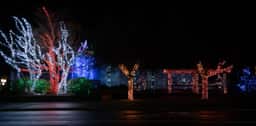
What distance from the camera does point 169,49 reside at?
54688mm

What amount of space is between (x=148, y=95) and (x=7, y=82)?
13.2 metres

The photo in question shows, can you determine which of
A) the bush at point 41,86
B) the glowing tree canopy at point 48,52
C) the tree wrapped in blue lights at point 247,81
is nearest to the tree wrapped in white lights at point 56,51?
the glowing tree canopy at point 48,52

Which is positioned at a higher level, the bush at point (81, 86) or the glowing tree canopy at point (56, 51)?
the glowing tree canopy at point (56, 51)

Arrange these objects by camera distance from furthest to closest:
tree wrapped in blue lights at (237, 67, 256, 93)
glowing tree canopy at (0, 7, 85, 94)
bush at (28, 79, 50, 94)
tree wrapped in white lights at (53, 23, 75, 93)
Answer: tree wrapped in blue lights at (237, 67, 256, 93)
bush at (28, 79, 50, 94)
glowing tree canopy at (0, 7, 85, 94)
tree wrapped in white lights at (53, 23, 75, 93)

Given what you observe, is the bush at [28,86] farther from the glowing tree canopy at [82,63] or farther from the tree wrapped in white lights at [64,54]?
the glowing tree canopy at [82,63]

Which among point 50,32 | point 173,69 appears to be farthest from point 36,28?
point 173,69

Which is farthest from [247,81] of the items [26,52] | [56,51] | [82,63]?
[26,52]

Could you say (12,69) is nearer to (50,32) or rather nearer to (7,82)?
(7,82)

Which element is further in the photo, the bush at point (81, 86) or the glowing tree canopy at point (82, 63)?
the glowing tree canopy at point (82, 63)

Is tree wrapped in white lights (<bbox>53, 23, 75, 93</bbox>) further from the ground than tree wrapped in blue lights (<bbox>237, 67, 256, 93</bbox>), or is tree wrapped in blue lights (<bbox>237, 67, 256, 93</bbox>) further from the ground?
tree wrapped in white lights (<bbox>53, 23, 75, 93</bbox>)

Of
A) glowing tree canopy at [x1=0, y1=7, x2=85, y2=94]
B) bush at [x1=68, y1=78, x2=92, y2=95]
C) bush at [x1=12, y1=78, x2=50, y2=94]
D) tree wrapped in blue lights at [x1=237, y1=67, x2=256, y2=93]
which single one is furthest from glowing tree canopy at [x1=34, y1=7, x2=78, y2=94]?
tree wrapped in blue lights at [x1=237, y1=67, x2=256, y2=93]

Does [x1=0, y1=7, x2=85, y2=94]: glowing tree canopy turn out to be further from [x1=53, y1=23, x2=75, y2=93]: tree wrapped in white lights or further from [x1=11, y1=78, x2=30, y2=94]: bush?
[x1=11, y1=78, x2=30, y2=94]: bush

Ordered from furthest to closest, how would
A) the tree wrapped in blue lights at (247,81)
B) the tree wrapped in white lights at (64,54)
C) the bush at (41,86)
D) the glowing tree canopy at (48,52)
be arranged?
the tree wrapped in blue lights at (247,81)
the bush at (41,86)
the glowing tree canopy at (48,52)
the tree wrapped in white lights at (64,54)

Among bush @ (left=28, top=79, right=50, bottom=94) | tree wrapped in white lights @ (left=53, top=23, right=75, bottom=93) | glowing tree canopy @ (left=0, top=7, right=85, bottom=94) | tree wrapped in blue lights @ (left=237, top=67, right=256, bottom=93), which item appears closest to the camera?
tree wrapped in white lights @ (left=53, top=23, right=75, bottom=93)
